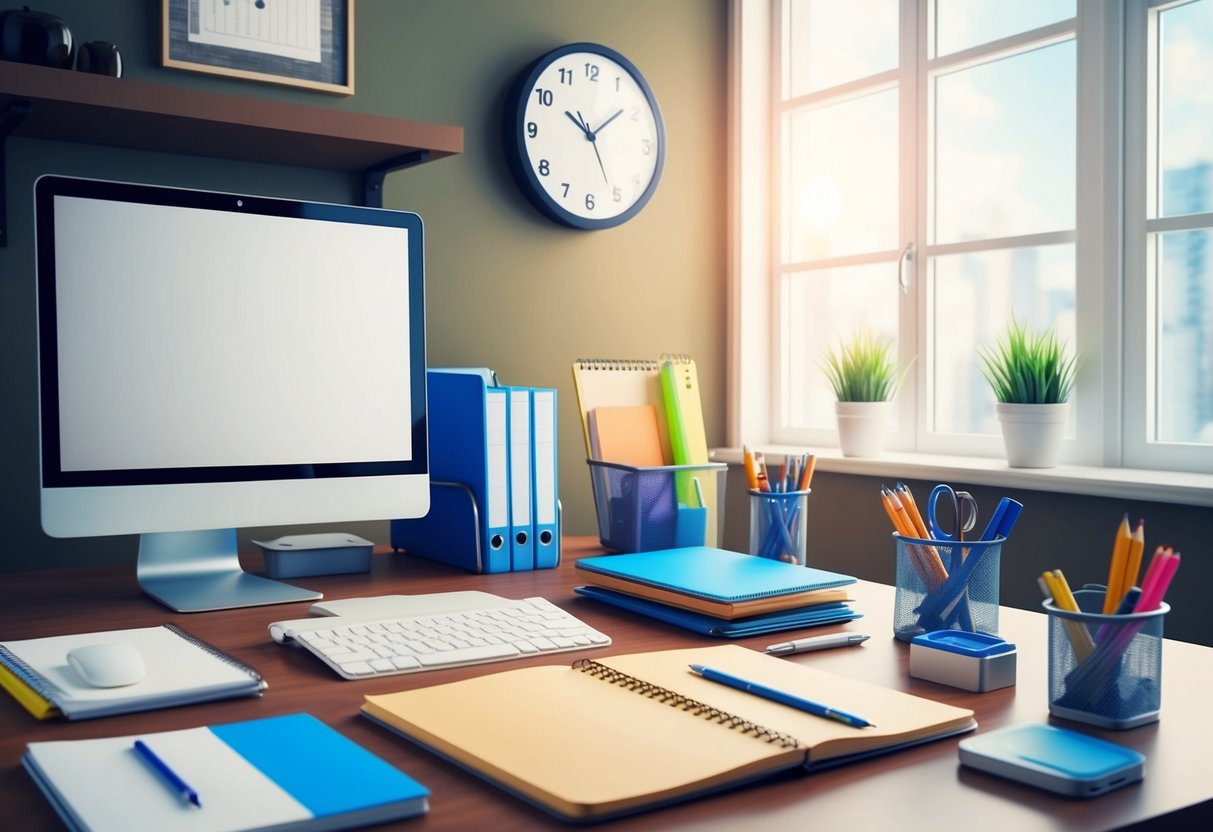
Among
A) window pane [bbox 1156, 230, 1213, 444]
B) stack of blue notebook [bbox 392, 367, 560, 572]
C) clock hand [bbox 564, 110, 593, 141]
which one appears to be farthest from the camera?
clock hand [bbox 564, 110, 593, 141]

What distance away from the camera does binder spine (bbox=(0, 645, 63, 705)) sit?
830 mm

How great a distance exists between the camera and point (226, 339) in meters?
1.31

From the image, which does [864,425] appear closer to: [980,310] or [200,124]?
[980,310]

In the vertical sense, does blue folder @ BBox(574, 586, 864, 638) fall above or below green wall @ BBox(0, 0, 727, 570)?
below

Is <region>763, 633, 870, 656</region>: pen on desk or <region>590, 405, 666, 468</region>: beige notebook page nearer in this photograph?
<region>763, 633, 870, 656</region>: pen on desk

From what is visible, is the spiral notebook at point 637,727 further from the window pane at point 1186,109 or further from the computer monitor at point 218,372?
the window pane at point 1186,109

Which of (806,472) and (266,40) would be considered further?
(266,40)

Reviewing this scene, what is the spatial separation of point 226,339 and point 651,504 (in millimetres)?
667

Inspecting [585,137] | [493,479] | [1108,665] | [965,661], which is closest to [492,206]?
[585,137]

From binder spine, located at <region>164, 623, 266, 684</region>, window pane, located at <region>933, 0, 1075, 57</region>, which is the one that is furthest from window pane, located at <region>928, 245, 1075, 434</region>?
binder spine, located at <region>164, 623, 266, 684</region>

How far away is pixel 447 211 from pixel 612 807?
5.28 ft

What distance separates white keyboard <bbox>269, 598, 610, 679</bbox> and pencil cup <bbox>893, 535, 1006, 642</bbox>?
0.31 meters

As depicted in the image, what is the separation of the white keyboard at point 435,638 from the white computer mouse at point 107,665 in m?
0.16

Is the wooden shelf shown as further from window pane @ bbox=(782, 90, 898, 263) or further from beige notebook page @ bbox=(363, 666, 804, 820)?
window pane @ bbox=(782, 90, 898, 263)
